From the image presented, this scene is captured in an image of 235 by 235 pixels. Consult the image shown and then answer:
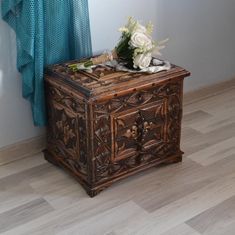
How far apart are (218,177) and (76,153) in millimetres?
713

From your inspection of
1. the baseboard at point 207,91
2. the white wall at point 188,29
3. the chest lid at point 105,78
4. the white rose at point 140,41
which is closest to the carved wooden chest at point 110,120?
the chest lid at point 105,78

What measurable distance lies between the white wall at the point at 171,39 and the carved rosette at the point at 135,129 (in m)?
0.55

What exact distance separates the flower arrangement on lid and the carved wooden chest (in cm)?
6

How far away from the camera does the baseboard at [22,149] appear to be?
91.8 inches

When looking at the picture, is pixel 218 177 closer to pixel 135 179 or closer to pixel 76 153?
pixel 135 179

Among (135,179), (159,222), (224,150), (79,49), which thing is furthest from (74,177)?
(224,150)

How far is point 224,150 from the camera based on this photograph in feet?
8.00

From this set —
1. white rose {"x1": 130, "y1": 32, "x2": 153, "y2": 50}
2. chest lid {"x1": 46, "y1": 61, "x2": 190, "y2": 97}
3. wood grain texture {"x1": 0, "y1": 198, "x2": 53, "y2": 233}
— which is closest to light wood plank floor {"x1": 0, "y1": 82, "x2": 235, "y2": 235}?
wood grain texture {"x1": 0, "y1": 198, "x2": 53, "y2": 233}

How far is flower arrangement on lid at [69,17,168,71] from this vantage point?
2.03 metres

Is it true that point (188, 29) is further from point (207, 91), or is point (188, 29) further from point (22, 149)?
point (22, 149)

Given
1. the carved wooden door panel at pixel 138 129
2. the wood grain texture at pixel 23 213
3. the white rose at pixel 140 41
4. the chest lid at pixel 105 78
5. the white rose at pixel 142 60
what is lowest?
the wood grain texture at pixel 23 213

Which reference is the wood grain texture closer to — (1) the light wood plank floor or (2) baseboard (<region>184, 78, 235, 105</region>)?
(1) the light wood plank floor

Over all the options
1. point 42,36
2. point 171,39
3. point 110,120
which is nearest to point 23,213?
point 110,120

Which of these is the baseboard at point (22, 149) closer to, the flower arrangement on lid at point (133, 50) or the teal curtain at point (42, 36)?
the teal curtain at point (42, 36)
